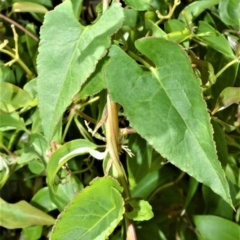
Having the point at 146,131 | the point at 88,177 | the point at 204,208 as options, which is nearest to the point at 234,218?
the point at 204,208

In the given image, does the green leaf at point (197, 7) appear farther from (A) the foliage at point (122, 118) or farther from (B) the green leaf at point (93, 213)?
(B) the green leaf at point (93, 213)

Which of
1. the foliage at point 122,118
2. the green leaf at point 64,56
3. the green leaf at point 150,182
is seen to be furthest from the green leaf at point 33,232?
the green leaf at point 64,56

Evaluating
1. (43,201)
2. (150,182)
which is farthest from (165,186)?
(43,201)

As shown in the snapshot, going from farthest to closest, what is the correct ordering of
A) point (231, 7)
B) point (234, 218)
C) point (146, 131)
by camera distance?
point (234, 218)
point (231, 7)
point (146, 131)

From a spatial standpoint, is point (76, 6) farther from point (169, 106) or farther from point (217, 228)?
point (217, 228)

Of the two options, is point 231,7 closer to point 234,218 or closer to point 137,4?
point 137,4

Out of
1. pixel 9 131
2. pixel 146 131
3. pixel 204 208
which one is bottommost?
pixel 204 208

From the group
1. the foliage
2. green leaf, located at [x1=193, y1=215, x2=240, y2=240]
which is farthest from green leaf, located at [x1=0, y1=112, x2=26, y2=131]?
green leaf, located at [x1=193, y1=215, x2=240, y2=240]

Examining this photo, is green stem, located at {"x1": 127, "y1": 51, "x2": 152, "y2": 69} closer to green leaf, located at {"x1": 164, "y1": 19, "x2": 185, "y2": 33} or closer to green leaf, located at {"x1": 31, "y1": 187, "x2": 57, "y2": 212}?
green leaf, located at {"x1": 164, "y1": 19, "x2": 185, "y2": 33}
